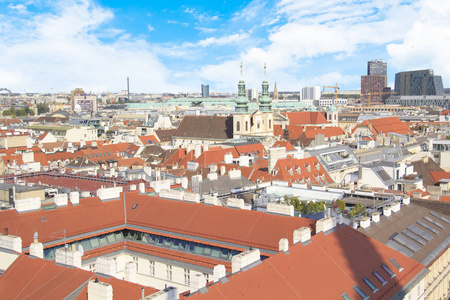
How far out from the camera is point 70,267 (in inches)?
818

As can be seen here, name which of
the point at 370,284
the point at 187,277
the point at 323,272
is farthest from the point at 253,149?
the point at 323,272

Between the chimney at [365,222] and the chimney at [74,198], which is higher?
the chimney at [74,198]

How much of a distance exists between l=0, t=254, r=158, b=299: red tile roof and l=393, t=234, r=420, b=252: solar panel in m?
17.7

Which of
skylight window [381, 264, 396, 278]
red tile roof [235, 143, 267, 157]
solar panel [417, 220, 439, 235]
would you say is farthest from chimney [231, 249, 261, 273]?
red tile roof [235, 143, 267, 157]

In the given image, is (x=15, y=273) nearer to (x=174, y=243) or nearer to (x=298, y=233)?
(x=174, y=243)

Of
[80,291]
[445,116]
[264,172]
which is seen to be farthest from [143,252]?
[445,116]

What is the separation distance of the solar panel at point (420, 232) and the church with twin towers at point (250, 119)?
74.9 m

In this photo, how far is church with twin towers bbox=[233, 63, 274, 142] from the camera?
115m

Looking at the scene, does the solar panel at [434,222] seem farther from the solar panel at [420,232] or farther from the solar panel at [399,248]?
the solar panel at [399,248]

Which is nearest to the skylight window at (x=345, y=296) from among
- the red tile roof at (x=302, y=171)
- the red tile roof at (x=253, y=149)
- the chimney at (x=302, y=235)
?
the chimney at (x=302, y=235)

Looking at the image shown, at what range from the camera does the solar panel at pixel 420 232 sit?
3238cm

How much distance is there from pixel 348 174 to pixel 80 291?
5038 cm

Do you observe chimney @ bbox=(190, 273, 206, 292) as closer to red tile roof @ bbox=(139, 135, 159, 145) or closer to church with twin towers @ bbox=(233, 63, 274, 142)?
church with twin towers @ bbox=(233, 63, 274, 142)

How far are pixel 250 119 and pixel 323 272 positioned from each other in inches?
3836
